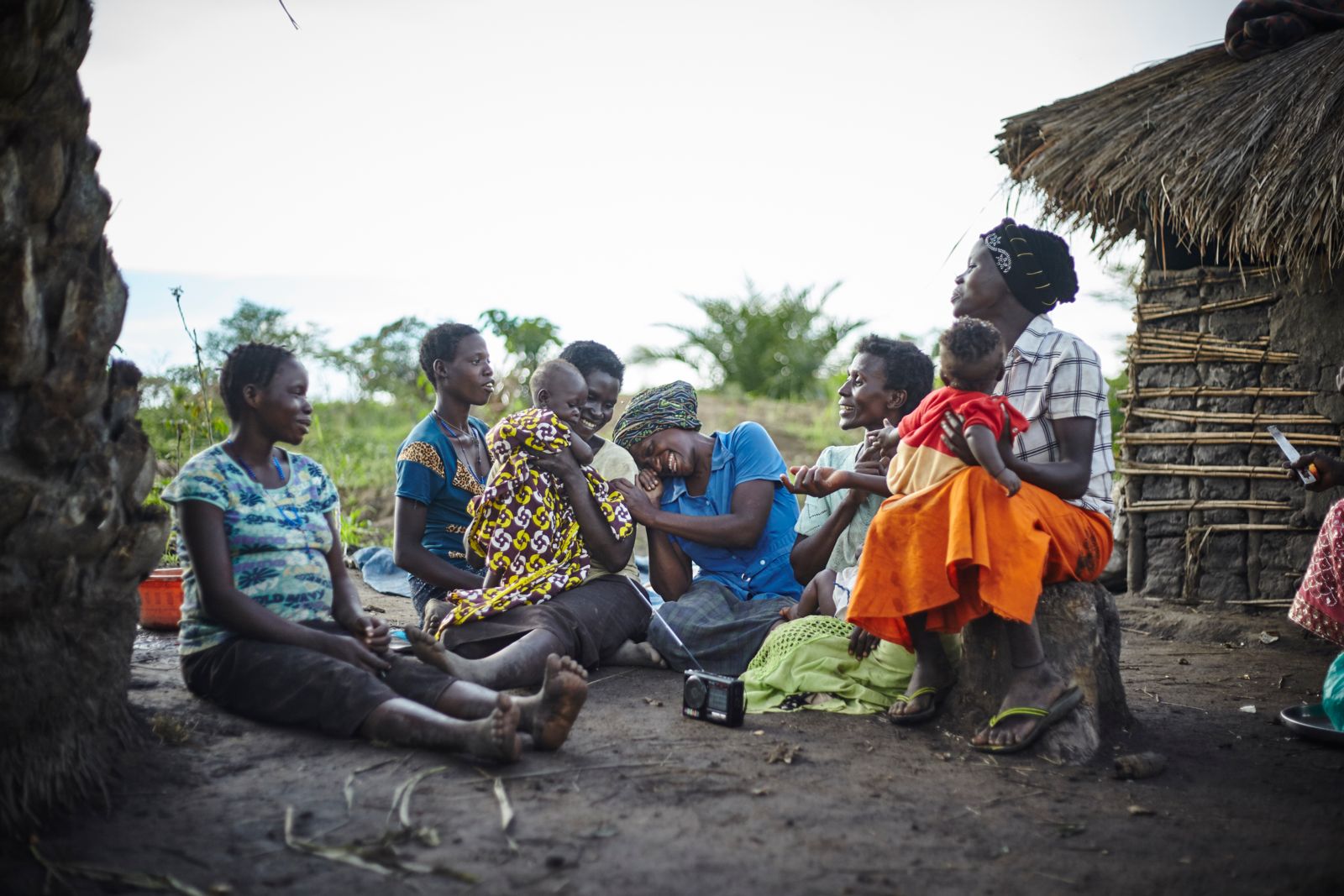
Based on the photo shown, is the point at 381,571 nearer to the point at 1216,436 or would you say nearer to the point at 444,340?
the point at 444,340

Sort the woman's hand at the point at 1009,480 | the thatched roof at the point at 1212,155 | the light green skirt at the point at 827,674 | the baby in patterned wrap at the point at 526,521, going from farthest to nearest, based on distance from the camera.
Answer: the thatched roof at the point at 1212,155, the baby in patterned wrap at the point at 526,521, the light green skirt at the point at 827,674, the woman's hand at the point at 1009,480

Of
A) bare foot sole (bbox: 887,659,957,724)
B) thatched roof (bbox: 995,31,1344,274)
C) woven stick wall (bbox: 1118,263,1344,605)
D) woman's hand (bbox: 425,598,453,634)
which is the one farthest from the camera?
woven stick wall (bbox: 1118,263,1344,605)

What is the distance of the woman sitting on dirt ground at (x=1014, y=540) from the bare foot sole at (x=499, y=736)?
1.09 m

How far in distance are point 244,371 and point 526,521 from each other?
1.12 m

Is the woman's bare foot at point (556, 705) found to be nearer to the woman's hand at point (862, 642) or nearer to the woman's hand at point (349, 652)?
the woman's hand at point (349, 652)

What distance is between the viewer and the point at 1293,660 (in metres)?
4.34

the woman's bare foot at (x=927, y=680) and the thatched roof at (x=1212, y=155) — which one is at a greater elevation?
the thatched roof at (x=1212, y=155)

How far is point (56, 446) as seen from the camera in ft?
7.68

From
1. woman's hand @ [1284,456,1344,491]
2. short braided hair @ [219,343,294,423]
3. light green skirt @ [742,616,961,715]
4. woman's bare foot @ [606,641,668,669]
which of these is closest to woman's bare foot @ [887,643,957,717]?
light green skirt @ [742,616,961,715]

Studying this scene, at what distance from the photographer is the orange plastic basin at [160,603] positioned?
429 centimetres

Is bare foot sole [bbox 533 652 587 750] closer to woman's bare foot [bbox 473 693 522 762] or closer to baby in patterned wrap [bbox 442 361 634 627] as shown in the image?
→ woman's bare foot [bbox 473 693 522 762]

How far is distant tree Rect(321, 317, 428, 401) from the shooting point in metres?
11.1

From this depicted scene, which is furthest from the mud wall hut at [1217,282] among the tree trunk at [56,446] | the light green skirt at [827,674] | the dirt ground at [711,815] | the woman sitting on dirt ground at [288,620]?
the tree trunk at [56,446]

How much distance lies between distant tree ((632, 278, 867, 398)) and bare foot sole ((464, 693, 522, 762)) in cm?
1000
